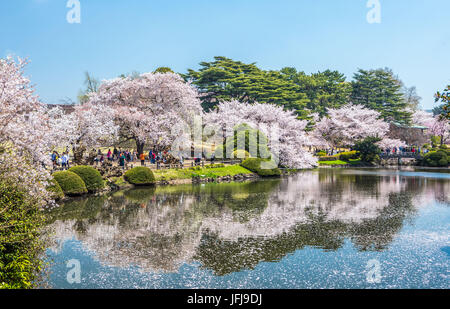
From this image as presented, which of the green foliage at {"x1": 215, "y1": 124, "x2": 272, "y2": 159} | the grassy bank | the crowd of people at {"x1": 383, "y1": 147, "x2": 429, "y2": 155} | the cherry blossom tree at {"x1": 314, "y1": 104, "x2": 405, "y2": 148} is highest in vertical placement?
the cherry blossom tree at {"x1": 314, "y1": 104, "x2": 405, "y2": 148}

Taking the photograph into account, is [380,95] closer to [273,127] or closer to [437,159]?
[437,159]

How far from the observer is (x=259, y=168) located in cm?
4409

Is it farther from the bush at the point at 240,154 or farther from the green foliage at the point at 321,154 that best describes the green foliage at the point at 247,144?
the green foliage at the point at 321,154

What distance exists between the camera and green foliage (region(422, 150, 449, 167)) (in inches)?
2362

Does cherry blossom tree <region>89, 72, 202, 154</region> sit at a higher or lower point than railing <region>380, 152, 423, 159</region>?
higher

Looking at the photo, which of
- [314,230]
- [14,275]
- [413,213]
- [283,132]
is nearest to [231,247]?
[314,230]

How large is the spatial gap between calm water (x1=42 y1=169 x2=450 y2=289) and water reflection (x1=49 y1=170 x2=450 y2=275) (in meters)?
0.05

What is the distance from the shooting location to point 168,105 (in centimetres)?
4684

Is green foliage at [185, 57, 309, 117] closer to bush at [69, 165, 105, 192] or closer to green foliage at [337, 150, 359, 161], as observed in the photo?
green foliage at [337, 150, 359, 161]

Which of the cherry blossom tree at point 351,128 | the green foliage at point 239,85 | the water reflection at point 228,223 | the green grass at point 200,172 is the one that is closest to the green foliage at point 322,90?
the cherry blossom tree at point 351,128

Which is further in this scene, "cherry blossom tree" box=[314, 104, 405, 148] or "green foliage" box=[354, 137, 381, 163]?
"cherry blossom tree" box=[314, 104, 405, 148]

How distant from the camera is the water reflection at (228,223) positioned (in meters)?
14.3

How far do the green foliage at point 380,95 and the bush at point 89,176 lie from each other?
200 feet

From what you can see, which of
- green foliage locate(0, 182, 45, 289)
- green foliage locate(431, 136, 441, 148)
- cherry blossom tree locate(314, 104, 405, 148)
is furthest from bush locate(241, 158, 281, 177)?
green foliage locate(431, 136, 441, 148)
